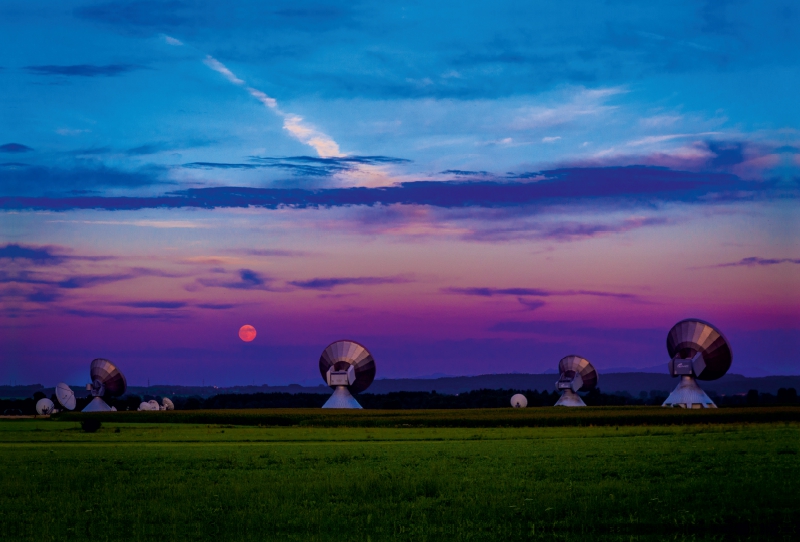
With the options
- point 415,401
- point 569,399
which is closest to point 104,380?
point 415,401

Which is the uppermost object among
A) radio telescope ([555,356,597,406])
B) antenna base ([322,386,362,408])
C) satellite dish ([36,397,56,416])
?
radio telescope ([555,356,597,406])

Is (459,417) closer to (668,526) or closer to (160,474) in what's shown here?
(160,474)

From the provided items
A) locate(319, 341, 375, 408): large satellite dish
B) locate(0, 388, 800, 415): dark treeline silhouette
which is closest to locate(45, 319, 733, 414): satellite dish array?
locate(319, 341, 375, 408): large satellite dish

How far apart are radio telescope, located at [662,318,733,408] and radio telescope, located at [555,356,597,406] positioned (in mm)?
25082

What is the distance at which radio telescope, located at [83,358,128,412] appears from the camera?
13750 cm

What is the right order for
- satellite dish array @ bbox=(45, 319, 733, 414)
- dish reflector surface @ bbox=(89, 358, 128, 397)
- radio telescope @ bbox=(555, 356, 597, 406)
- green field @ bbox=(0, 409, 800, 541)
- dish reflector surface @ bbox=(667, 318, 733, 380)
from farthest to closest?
radio telescope @ bbox=(555, 356, 597, 406)
dish reflector surface @ bbox=(89, 358, 128, 397)
satellite dish array @ bbox=(45, 319, 733, 414)
dish reflector surface @ bbox=(667, 318, 733, 380)
green field @ bbox=(0, 409, 800, 541)

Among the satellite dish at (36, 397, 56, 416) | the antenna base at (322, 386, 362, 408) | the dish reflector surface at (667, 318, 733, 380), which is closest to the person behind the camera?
the dish reflector surface at (667, 318, 733, 380)

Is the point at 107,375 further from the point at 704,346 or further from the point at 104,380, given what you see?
the point at 704,346

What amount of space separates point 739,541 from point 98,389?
133389mm

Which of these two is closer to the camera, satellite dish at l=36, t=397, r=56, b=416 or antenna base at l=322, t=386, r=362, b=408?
antenna base at l=322, t=386, r=362, b=408

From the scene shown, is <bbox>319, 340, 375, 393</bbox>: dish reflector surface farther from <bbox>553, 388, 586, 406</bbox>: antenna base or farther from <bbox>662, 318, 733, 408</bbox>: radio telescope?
<bbox>662, 318, 733, 408</bbox>: radio telescope

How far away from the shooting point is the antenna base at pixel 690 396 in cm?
11575

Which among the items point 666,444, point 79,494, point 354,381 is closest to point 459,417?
point 354,381

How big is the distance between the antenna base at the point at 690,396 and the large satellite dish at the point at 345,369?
4291 centimetres
